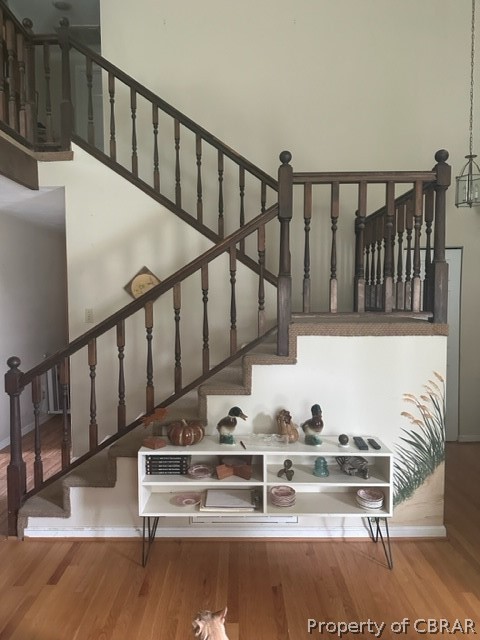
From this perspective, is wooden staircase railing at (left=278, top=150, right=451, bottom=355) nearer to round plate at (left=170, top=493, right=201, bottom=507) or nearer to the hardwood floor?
round plate at (left=170, top=493, right=201, bottom=507)

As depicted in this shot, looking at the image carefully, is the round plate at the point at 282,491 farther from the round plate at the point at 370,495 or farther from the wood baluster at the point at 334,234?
the wood baluster at the point at 334,234

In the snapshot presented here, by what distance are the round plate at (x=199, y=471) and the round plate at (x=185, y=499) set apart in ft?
0.63

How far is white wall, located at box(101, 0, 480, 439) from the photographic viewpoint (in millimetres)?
3885

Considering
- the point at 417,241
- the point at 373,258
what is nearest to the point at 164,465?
the point at 417,241

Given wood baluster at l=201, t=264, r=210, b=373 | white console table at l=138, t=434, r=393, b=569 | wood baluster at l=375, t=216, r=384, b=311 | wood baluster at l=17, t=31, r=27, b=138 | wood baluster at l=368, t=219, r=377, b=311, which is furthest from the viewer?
wood baluster at l=368, t=219, r=377, b=311

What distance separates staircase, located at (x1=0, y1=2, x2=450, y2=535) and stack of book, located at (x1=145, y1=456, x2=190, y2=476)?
227 millimetres

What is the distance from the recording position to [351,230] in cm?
397

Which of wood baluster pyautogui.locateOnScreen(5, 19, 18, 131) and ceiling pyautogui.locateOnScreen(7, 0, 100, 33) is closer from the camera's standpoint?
wood baluster pyautogui.locateOnScreen(5, 19, 18, 131)

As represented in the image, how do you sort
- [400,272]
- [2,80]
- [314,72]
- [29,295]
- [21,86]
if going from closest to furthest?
[400,272], [2,80], [21,86], [314,72], [29,295]

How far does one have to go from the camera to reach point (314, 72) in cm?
392

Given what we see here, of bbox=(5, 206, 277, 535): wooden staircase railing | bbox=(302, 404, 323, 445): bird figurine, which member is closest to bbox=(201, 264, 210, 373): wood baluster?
bbox=(5, 206, 277, 535): wooden staircase railing

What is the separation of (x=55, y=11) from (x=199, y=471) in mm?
5039

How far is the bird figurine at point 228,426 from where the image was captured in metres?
2.35

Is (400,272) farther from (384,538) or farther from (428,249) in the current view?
(384,538)
